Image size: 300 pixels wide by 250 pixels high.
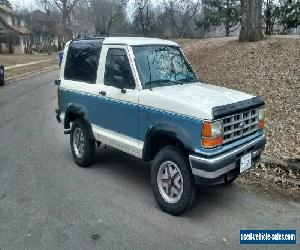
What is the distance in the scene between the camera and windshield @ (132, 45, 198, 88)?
546 centimetres

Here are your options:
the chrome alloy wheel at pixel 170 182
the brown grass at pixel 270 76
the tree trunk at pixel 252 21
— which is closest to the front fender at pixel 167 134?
the chrome alloy wheel at pixel 170 182

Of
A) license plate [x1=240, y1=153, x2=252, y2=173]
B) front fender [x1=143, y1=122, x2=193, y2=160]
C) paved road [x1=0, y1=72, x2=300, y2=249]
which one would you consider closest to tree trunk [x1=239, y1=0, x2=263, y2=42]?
paved road [x1=0, y1=72, x2=300, y2=249]

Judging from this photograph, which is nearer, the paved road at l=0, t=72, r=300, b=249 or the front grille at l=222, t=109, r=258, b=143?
the paved road at l=0, t=72, r=300, b=249

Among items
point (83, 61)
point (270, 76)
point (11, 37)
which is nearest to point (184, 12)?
point (11, 37)

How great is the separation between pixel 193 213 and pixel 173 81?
6.47 ft

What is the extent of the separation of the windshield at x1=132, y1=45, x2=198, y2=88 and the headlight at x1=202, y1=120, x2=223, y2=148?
1257 mm

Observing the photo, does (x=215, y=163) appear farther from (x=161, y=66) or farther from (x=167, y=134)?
(x=161, y=66)

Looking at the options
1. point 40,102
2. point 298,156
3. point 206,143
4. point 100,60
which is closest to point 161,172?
point 206,143

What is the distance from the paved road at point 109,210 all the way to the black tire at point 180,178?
13 centimetres

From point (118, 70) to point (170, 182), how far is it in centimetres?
188

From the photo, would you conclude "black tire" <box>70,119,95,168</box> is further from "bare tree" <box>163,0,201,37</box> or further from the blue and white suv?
"bare tree" <box>163,0,201,37</box>

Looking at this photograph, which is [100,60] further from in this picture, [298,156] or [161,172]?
[298,156]

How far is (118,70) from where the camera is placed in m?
5.71

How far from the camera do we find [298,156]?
22.3 feet
